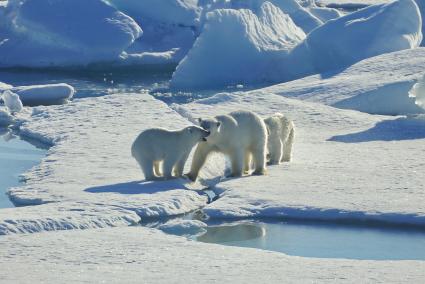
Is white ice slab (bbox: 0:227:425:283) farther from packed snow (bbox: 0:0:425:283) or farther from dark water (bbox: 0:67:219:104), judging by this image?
dark water (bbox: 0:67:219:104)

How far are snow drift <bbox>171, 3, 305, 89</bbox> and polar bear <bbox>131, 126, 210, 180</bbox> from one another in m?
7.46

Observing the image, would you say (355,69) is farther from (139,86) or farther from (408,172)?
(408,172)

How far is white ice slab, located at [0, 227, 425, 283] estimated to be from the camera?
20.1 ft

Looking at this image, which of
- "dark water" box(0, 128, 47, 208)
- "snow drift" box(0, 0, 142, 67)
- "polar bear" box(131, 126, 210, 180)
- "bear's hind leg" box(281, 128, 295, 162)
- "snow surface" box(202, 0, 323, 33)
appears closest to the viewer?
"polar bear" box(131, 126, 210, 180)

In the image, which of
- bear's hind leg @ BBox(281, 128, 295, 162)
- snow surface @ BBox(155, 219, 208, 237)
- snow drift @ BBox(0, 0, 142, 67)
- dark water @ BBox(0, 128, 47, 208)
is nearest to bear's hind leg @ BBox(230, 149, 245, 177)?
bear's hind leg @ BBox(281, 128, 295, 162)

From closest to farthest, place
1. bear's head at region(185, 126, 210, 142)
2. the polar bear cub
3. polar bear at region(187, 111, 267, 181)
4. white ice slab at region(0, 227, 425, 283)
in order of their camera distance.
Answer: white ice slab at region(0, 227, 425, 283) < bear's head at region(185, 126, 210, 142) < polar bear at region(187, 111, 267, 181) < the polar bear cub

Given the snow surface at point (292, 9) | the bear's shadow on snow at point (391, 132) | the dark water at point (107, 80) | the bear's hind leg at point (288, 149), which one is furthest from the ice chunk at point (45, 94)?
the bear's hind leg at point (288, 149)

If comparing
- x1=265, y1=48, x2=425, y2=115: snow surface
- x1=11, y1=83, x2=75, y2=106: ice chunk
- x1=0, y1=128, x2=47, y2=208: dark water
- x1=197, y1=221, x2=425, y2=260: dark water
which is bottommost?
x1=11, y1=83, x2=75, y2=106: ice chunk

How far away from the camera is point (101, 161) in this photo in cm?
968

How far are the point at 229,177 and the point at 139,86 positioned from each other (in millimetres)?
7672

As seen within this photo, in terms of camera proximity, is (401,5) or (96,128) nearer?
(96,128)

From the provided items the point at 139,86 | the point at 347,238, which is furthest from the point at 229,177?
the point at 139,86

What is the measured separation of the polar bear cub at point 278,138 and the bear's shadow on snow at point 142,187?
1325mm

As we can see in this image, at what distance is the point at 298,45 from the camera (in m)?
16.7
